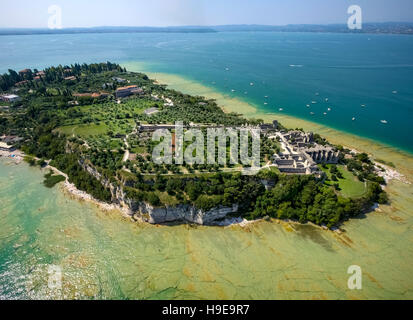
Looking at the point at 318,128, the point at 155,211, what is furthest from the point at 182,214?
the point at 318,128

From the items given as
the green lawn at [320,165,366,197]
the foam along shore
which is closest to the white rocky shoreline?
the green lawn at [320,165,366,197]

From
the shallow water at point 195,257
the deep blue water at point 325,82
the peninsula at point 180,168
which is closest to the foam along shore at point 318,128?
the deep blue water at point 325,82

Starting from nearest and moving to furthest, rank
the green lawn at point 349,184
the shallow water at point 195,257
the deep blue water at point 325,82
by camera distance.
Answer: the shallow water at point 195,257, the green lawn at point 349,184, the deep blue water at point 325,82

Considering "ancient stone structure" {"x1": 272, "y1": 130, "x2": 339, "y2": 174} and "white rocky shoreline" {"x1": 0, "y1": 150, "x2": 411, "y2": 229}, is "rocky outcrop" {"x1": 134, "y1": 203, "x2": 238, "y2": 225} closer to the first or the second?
"white rocky shoreline" {"x1": 0, "y1": 150, "x2": 411, "y2": 229}

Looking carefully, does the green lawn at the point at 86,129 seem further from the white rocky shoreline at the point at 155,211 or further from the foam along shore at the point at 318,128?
the foam along shore at the point at 318,128

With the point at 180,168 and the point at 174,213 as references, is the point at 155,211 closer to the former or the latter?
the point at 174,213

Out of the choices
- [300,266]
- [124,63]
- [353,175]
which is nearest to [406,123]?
[353,175]

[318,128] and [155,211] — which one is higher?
[318,128]

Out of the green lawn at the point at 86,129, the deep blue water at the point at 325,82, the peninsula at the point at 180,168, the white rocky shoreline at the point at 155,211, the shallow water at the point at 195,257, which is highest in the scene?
the deep blue water at the point at 325,82
